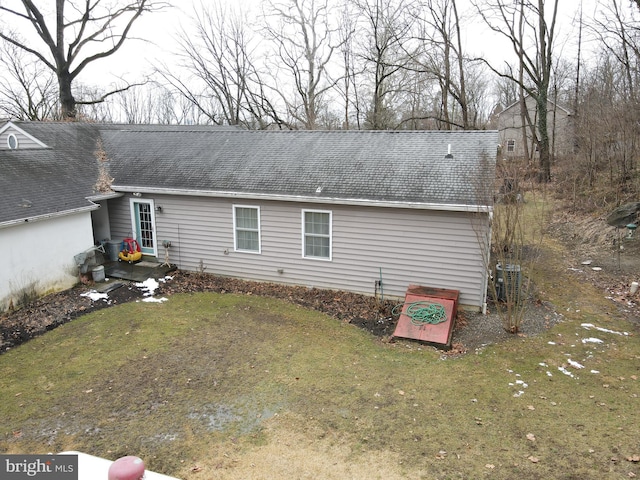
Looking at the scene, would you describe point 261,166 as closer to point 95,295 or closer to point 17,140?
point 95,295

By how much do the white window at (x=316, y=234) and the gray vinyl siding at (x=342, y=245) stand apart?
5.4 inches

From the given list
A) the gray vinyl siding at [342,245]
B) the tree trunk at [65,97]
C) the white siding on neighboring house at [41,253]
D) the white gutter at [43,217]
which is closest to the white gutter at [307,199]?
the gray vinyl siding at [342,245]

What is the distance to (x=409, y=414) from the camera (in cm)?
619

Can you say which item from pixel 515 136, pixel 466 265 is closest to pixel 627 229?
pixel 466 265

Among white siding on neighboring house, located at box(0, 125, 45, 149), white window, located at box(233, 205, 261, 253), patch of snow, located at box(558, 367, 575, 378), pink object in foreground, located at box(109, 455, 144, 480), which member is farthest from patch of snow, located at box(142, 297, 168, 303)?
patch of snow, located at box(558, 367, 575, 378)

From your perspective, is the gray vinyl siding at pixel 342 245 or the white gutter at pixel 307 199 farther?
the gray vinyl siding at pixel 342 245

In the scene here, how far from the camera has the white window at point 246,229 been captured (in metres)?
11.9

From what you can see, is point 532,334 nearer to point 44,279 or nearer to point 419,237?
point 419,237

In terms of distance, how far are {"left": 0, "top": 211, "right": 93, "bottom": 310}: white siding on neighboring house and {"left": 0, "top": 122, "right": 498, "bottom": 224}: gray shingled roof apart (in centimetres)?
41

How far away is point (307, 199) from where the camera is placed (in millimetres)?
10883

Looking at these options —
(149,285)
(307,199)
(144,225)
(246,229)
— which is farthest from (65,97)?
(307,199)

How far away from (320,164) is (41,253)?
7465mm

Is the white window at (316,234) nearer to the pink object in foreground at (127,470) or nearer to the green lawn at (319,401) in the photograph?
the green lawn at (319,401)

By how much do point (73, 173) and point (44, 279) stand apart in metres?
3.83
